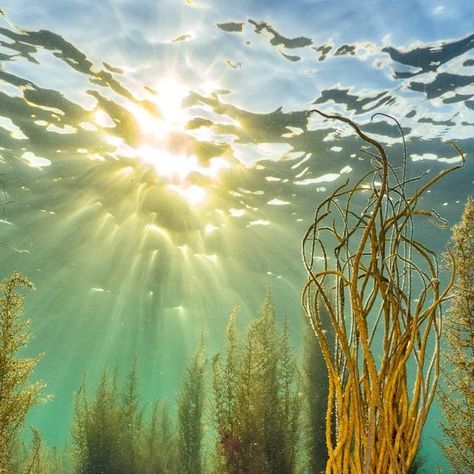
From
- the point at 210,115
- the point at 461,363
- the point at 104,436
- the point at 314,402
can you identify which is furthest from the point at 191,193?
the point at 461,363

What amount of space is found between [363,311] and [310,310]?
1.23ft

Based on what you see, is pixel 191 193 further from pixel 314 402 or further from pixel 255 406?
pixel 314 402

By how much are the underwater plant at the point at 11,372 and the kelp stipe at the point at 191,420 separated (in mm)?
6616

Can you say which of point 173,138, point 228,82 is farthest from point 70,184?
point 228,82

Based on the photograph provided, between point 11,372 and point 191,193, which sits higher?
point 191,193

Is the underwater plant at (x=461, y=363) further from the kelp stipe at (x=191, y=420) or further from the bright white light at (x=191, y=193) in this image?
the bright white light at (x=191, y=193)

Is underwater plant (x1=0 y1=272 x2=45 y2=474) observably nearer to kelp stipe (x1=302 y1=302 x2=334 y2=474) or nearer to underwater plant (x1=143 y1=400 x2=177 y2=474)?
kelp stipe (x1=302 y1=302 x2=334 y2=474)

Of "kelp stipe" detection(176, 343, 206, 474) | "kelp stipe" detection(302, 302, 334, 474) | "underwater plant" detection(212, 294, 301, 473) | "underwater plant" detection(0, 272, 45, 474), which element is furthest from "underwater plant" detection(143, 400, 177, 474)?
"underwater plant" detection(0, 272, 45, 474)

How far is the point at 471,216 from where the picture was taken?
628 centimetres

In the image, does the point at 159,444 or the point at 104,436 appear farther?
the point at 159,444

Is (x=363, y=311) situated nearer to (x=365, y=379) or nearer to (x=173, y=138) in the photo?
(x=365, y=379)

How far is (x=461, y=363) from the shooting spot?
5594mm

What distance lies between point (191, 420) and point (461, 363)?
28.5 feet

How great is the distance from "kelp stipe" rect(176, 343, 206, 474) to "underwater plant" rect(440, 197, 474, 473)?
7.62m
